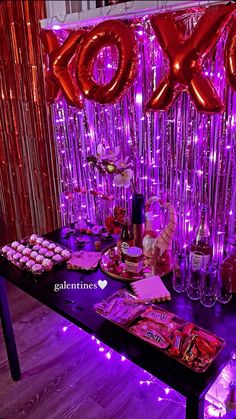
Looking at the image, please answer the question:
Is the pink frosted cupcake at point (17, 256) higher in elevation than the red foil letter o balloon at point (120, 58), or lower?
lower

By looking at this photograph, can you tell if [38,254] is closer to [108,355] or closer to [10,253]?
[10,253]

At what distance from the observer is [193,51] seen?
1103 millimetres

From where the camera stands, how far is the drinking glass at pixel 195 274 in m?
1.23

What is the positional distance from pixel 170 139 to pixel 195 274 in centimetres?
56

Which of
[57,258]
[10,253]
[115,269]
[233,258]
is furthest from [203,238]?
[10,253]

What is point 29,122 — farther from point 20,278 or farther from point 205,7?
point 205,7

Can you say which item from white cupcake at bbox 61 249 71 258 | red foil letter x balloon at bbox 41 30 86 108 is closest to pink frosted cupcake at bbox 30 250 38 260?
white cupcake at bbox 61 249 71 258

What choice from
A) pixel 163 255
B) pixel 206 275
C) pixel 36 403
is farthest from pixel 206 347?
pixel 36 403

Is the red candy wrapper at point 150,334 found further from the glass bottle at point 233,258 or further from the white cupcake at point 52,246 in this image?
the white cupcake at point 52,246

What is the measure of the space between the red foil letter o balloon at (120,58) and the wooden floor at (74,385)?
4.27ft

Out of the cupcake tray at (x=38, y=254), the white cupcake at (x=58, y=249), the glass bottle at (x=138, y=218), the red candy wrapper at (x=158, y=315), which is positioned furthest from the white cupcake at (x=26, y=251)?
the red candy wrapper at (x=158, y=315)

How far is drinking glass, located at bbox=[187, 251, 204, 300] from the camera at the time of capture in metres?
1.23

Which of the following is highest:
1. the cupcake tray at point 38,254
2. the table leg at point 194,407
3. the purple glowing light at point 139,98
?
the purple glowing light at point 139,98

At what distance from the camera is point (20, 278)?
4.55 ft
